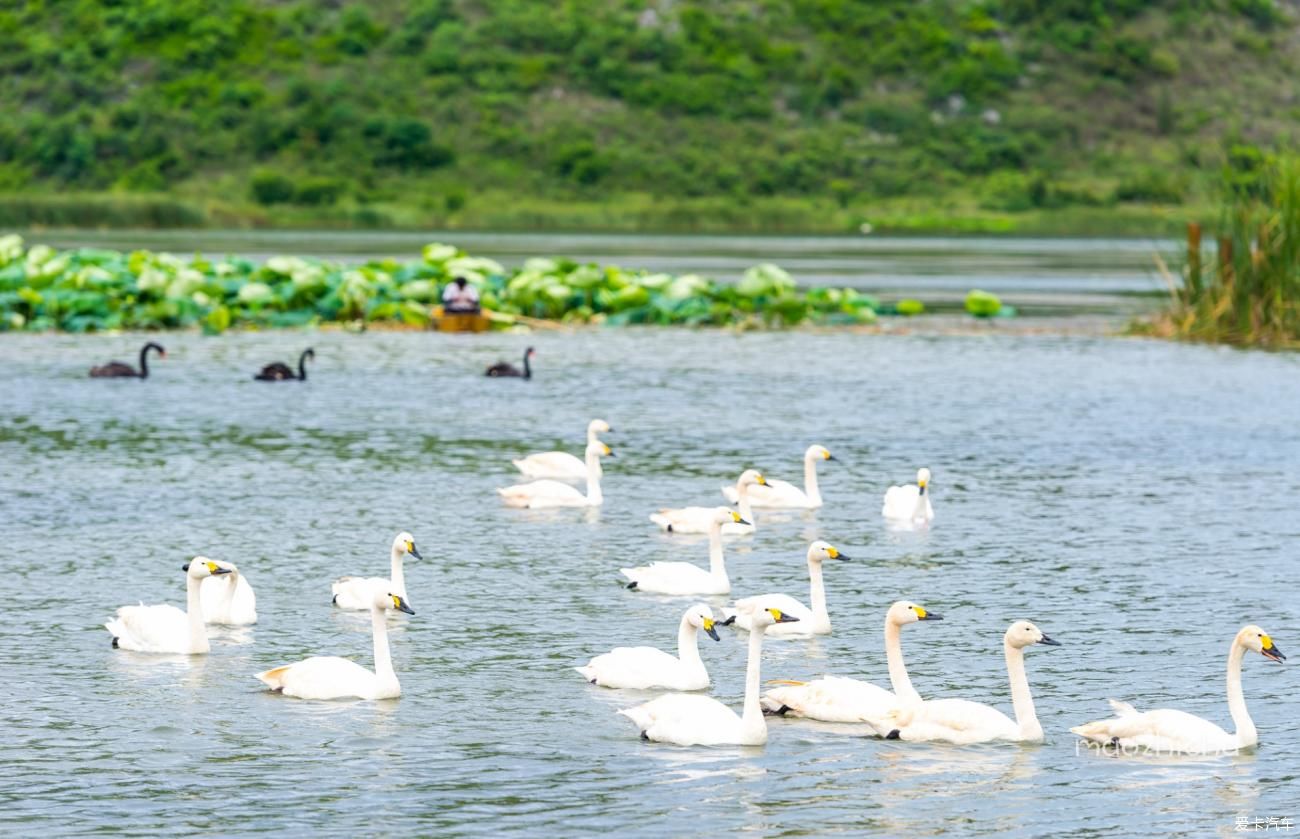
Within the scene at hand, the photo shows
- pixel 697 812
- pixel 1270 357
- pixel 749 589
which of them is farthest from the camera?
pixel 1270 357

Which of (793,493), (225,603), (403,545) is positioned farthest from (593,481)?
(225,603)

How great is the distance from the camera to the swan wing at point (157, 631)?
16641mm

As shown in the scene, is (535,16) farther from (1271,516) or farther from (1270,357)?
(1271,516)

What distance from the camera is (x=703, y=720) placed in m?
14.2

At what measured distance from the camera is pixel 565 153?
12750 cm

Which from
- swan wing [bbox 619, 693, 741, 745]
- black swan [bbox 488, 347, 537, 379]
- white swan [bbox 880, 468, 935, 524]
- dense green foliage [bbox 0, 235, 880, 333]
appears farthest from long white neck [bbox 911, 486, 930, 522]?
dense green foliage [bbox 0, 235, 880, 333]

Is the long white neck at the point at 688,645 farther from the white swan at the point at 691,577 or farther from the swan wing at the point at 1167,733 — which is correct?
the white swan at the point at 691,577

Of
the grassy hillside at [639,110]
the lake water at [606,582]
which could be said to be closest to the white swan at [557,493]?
the lake water at [606,582]

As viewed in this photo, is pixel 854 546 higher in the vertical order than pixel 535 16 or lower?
lower

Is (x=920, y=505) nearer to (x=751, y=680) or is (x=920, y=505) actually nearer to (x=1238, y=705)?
(x=1238, y=705)

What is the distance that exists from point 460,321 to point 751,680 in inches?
1302

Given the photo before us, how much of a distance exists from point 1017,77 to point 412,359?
11293cm

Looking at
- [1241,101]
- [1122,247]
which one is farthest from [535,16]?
[1122,247]

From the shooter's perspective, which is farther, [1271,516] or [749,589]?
[1271,516]
